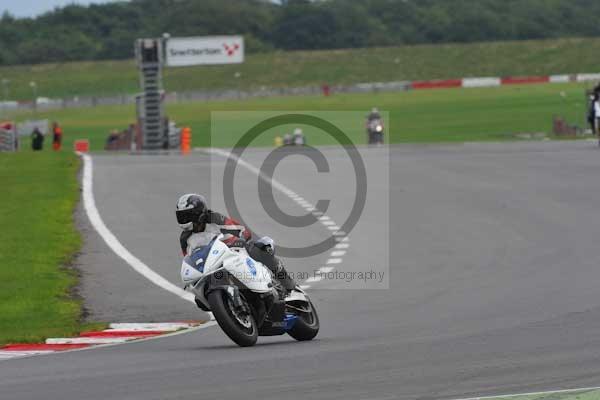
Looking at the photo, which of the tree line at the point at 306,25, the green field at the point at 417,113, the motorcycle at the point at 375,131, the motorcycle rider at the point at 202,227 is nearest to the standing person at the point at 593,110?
the green field at the point at 417,113

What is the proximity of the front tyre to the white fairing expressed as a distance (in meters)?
0.24

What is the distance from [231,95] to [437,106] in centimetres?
2635

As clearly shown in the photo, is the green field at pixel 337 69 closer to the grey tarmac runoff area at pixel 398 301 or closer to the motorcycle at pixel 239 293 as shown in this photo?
the grey tarmac runoff area at pixel 398 301

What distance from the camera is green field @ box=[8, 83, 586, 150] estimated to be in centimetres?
5894

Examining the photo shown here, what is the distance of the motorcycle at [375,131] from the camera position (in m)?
50.0

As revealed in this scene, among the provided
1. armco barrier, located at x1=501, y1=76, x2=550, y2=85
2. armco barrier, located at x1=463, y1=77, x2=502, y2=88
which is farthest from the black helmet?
armco barrier, located at x1=501, y1=76, x2=550, y2=85

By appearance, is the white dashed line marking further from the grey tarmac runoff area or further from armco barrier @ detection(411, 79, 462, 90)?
armco barrier @ detection(411, 79, 462, 90)

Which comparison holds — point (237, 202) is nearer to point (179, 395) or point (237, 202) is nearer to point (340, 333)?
point (340, 333)

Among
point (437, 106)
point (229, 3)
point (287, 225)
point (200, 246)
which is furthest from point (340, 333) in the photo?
point (229, 3)

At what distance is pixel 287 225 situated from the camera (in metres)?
23.7

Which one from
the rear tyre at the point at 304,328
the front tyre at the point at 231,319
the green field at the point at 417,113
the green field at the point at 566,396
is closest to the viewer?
the green field at the point at 566,396

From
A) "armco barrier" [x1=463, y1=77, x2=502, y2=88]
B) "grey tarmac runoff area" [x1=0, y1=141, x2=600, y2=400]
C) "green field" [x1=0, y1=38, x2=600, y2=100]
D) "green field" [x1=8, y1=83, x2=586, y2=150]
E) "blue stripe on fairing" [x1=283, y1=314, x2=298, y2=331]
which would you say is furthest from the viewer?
"green field" [x1=0, y1=38, x2=600, y2=100]

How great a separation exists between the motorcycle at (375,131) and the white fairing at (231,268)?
39.0 m

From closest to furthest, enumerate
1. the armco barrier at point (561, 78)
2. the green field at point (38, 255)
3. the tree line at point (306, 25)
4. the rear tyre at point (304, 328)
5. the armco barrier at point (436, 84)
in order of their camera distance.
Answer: the rear tyre at point (304, 328)
the green field at point (38, 255)
the armco barrier at point (561, 78)
the armco barrier at point (436, 84)
the tree line at point (306, 25)
